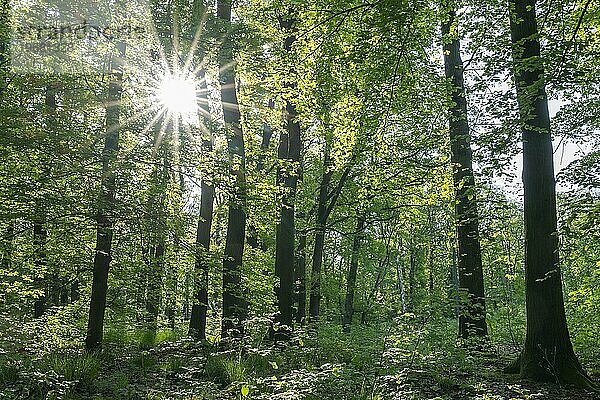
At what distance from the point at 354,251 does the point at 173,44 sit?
477 inches

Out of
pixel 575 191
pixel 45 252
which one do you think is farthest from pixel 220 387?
pixel 575 191

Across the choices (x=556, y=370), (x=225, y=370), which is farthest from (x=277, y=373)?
(x=556, y=370)

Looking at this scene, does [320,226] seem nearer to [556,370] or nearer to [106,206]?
[106,206]

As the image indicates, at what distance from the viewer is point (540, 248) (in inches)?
289

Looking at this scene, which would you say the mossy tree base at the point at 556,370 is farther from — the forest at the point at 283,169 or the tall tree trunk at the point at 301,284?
the tall tree trunk at the point at 301,284

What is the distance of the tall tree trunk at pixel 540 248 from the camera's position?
7090 mm

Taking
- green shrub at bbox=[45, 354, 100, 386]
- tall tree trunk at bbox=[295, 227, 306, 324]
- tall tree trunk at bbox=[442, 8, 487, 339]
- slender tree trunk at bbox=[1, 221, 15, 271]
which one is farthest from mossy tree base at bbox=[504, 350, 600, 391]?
tall tree trunk at bbox=[295, 227, 306, 324]

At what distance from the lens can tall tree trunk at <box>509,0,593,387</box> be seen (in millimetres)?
7090

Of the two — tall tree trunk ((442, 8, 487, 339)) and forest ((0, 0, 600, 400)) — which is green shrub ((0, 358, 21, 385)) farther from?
tall tree trunk ((442, 8, 487, 339))

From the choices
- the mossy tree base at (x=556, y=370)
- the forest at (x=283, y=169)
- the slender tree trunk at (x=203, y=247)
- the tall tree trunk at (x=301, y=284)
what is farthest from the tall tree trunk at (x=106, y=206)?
the tall tree trunk at (x=301, y=284)

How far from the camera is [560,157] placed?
8664mm

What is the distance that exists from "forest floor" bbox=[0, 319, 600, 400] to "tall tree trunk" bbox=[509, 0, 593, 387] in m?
0.35

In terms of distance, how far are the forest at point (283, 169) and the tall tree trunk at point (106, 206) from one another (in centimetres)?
4

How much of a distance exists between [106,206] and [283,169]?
4.59 metres
